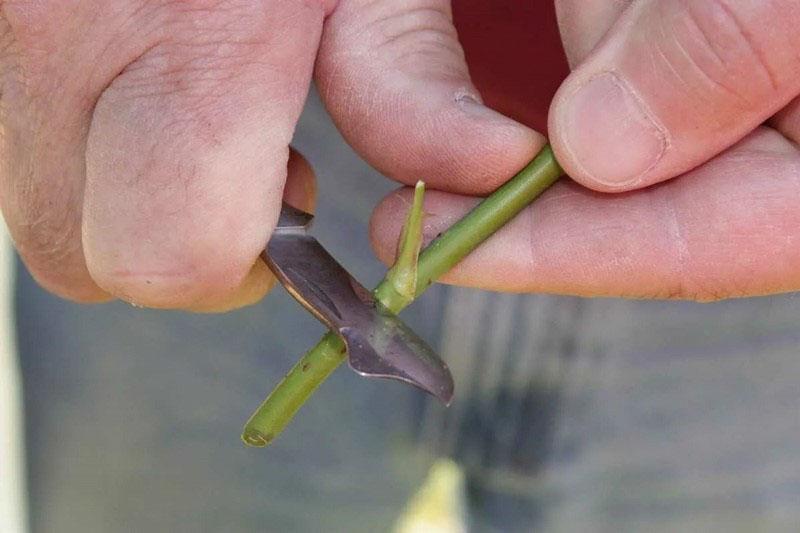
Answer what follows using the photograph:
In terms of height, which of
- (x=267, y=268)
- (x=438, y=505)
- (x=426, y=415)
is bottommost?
(x=438, y=505)

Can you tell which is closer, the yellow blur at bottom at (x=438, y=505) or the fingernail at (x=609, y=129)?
the fingernail at (x=609, y=129)

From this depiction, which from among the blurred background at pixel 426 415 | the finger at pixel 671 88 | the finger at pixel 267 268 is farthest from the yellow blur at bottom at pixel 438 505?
the finger at pixel 671 88

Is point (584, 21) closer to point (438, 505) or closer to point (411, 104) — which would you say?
point (411, 104)

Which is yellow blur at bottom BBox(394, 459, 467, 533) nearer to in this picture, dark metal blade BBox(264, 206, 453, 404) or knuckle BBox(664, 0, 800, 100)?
dark metal blade BBox(264, 206, 453, 404)

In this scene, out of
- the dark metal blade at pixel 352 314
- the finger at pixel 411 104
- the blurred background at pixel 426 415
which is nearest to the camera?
the dark metal blade at pixel 352 314

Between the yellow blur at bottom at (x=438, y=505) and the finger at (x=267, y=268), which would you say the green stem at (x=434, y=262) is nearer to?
the finger at (x=267, y=268)

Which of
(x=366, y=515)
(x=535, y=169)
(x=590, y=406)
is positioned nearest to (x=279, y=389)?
(x=535, y=169)

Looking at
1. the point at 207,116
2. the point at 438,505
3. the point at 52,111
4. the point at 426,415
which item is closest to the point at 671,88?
the point at 207,116

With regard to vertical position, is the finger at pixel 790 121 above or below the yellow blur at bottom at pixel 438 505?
above
